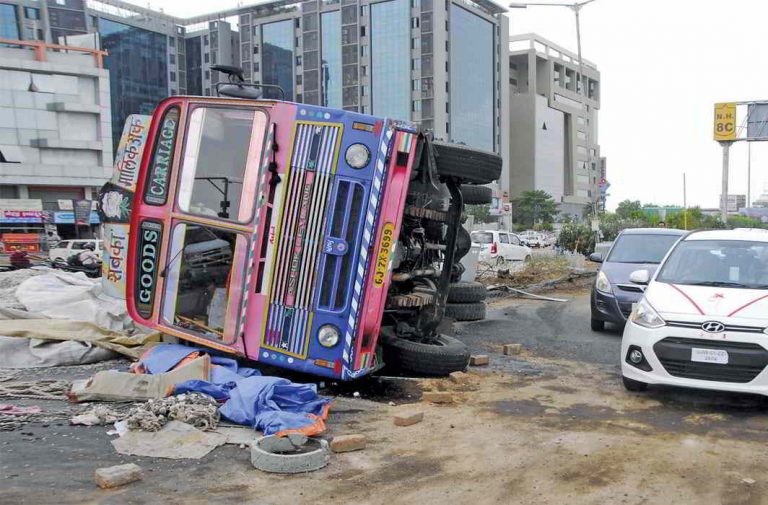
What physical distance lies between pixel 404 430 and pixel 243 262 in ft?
6.52

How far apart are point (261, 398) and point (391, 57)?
3126 inches

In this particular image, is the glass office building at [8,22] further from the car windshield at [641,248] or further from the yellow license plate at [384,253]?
the yellow license plate at [384,253]

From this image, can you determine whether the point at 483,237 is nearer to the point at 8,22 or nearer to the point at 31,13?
the point at 8,22

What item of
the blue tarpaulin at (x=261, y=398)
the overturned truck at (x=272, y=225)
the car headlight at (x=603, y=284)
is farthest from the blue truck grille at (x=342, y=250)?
the car headlight at (x=603, y=284)

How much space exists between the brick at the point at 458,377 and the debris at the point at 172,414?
245 centimetres

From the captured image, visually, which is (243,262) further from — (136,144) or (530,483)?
(530,483)

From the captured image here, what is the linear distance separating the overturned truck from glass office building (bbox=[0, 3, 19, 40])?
248 feet

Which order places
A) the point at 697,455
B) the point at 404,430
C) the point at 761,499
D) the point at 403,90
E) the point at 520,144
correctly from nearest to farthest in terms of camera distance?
the point at 761,499
the point at 697,455
the point at 404,430
the point at 403,90
the point at 520,144

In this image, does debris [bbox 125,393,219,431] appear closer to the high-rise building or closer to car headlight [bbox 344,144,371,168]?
car headlight [bbox 344,144,371,168]

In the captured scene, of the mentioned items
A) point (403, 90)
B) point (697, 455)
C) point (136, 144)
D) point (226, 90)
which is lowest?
point (697, 455)

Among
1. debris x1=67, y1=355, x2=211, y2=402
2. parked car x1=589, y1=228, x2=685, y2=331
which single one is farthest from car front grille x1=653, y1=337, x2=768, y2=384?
debris x1=67, y1=355, x2=211, y2=402

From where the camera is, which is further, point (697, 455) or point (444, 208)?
point (444, 208)

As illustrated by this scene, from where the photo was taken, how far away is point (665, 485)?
413cm

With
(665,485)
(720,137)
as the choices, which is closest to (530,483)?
(665,485)
